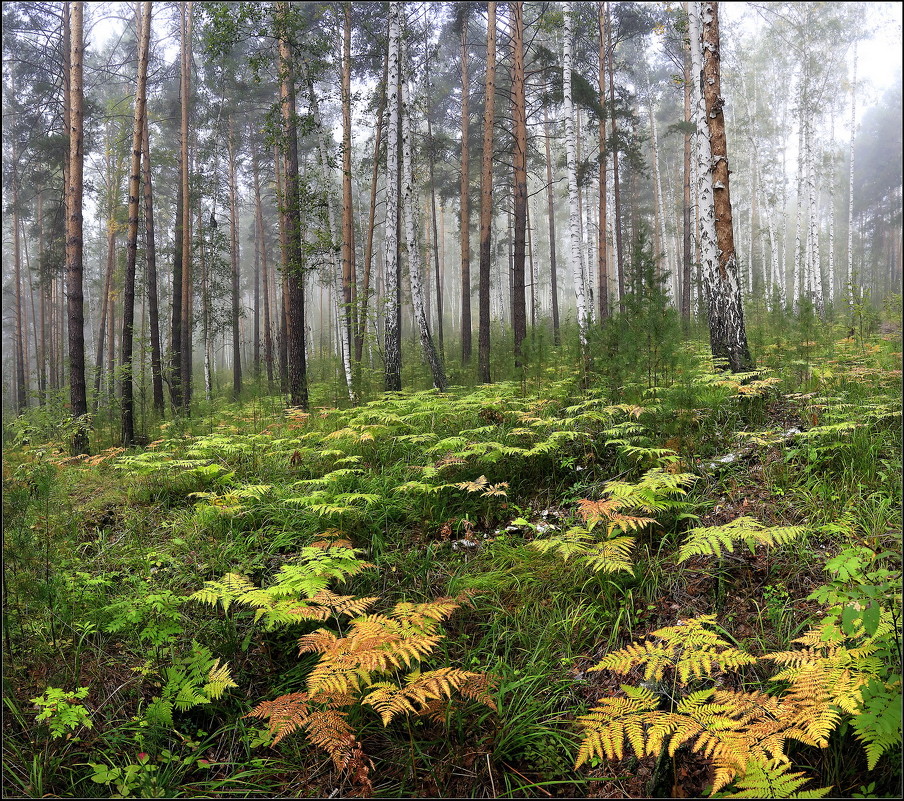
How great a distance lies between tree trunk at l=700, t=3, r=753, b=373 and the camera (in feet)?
20.3

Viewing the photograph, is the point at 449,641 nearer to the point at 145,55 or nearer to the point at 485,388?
the point at 485,388

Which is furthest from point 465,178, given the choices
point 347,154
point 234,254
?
point 234,254

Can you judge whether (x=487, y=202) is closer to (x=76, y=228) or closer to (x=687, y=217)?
(x=687, y=217)

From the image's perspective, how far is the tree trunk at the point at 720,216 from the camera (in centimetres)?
618

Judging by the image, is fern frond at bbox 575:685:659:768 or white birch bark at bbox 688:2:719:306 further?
white birch bark at bbox 688:2:719:306

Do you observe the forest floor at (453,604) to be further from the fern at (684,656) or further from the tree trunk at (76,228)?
the tree trunk at (76,228)

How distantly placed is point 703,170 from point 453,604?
6694 millimetres

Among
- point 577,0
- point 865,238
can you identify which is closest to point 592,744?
point 577,0

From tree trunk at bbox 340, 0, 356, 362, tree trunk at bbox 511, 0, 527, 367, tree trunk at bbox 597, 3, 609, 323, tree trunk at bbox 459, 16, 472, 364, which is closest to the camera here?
tree trunk at bbox 511, 0, 527, 367

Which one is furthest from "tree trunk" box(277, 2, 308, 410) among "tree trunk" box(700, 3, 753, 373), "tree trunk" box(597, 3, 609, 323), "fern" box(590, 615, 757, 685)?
"fern" box(590, 615, 757, 685)

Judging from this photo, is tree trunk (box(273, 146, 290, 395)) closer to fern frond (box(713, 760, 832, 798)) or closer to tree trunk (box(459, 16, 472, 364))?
tree trunk (box(459, 16, 472, 364))

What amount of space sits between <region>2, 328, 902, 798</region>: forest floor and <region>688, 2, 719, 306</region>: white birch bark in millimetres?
2233

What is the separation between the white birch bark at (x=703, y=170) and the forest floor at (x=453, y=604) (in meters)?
2.23

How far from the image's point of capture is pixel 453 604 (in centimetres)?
259
